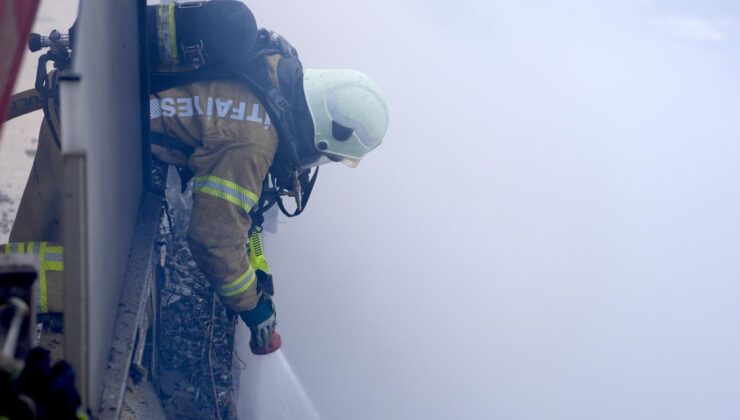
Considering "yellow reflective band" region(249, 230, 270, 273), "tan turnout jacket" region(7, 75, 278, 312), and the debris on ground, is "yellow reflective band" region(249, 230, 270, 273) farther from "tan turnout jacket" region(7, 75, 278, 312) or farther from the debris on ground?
"tan turnout jacket" region(7, 75, 278, 312)

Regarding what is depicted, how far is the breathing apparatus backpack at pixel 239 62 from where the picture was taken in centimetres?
288

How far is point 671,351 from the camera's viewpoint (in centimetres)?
645

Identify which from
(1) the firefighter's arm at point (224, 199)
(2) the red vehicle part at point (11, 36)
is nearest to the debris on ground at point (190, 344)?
(1) the firefighter's arm at point (224, 199)

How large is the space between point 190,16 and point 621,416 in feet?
15.2

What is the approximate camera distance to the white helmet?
3285mm

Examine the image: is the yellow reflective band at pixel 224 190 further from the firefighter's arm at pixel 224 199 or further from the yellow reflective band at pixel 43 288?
the yellow reflective band at pixel 43 288

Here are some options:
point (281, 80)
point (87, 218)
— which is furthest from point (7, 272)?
point (281, 80)

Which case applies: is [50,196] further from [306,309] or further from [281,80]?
[306,309]

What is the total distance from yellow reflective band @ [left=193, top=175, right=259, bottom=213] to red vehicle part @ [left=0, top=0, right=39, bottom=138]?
3.46 ft

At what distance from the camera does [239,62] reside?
304cm

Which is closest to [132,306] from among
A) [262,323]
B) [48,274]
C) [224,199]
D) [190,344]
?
[48,274]

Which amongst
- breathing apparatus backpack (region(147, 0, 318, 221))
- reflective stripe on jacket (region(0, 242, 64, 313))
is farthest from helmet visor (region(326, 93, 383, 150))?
reflective stripe on jacket (region(0, 242, 64, 313))

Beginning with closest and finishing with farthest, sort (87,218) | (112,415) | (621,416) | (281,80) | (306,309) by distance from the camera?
(87,218) → (112,415) → (281,80) → (306,309) → (621,416)

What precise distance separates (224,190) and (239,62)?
547mm
